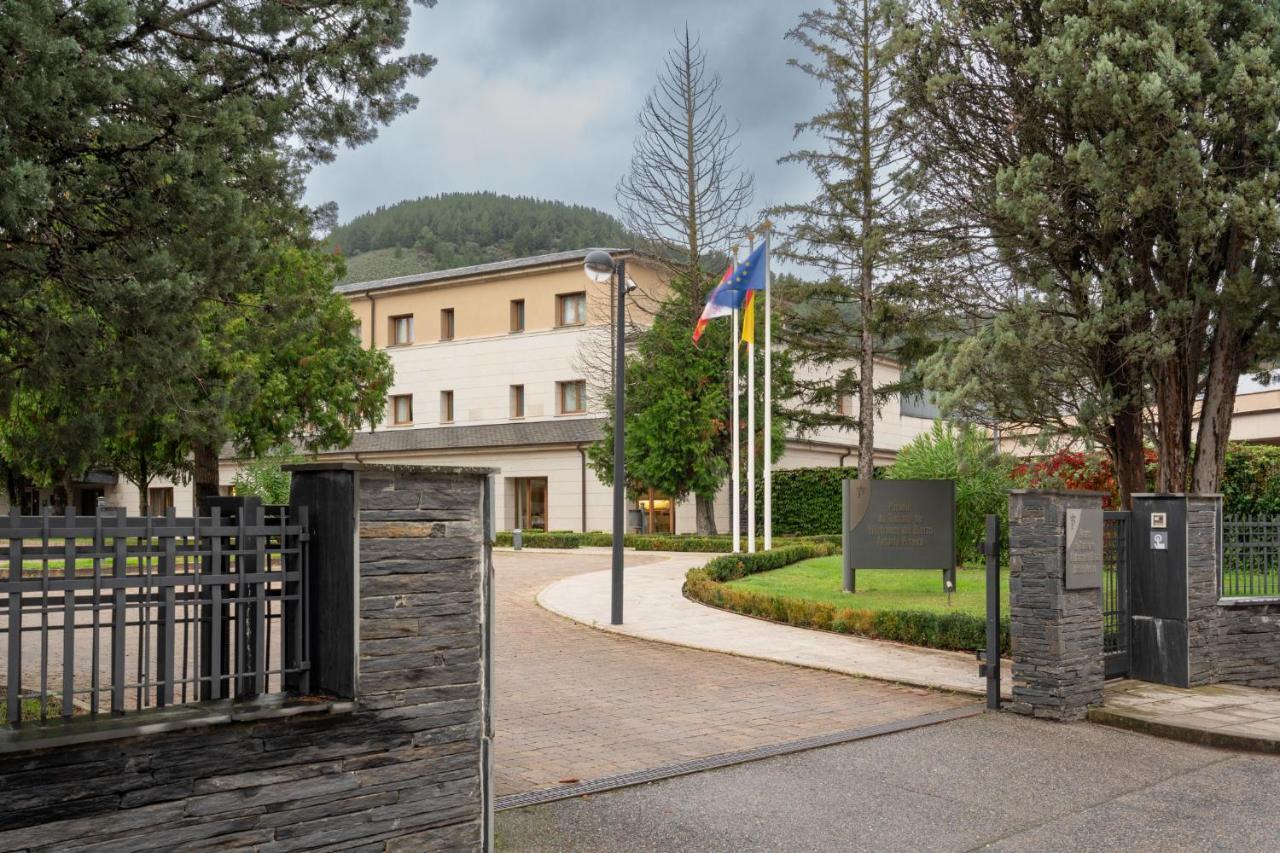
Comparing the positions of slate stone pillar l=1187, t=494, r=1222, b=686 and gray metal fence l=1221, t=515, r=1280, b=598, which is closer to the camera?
slate stone pillar l=1187, t=494, r=1222, b=686

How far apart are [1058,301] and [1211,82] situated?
300cm

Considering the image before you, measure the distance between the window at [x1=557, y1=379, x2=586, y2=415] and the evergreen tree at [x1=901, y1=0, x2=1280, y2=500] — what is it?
25838 millimetres

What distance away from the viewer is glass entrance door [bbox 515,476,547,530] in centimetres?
4047

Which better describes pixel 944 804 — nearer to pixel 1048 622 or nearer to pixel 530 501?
pixel 1048 622

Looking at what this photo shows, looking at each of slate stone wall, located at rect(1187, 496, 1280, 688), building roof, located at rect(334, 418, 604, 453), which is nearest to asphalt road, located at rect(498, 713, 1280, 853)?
slate stone wall, located at rect(1187, 496, 1280, 688)

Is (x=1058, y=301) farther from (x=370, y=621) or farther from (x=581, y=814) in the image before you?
(x=370, y=621)

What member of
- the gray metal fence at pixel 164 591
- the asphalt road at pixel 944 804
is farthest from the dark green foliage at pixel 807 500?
the gray metal fence at pixel 164 591

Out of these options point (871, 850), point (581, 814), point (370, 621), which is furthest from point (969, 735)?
point (370, 621)

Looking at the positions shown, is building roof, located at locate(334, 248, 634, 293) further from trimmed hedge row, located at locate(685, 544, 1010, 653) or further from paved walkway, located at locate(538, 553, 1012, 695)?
trimmed hedge row, located at locate(685, 544, 1010, 653)

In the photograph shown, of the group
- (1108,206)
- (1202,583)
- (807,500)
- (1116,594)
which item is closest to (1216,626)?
(1202,583)

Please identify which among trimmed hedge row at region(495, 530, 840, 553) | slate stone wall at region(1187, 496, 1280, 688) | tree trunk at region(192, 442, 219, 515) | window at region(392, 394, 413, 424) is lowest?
trimmed hedge row at region(495, 530, 840, 553)

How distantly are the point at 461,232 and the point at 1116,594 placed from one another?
62.0 meters

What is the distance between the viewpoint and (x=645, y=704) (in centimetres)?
964

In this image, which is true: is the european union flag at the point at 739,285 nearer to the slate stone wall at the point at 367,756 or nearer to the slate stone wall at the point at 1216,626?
the slate stone wall at the point at 1216,626
